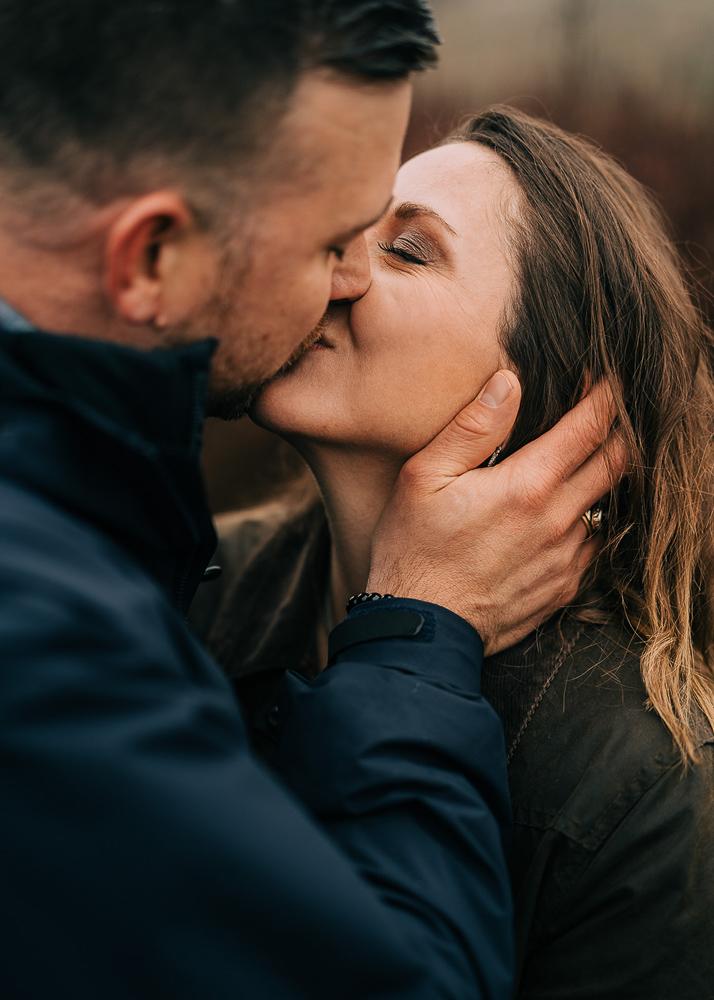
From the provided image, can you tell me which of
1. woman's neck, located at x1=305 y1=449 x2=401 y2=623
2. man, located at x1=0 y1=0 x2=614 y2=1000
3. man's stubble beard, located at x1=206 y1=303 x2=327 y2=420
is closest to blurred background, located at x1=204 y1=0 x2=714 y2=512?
woman's neck, located at x1=305 y1=449 x2=401 y2=623

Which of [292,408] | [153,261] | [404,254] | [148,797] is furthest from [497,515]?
[148,797]

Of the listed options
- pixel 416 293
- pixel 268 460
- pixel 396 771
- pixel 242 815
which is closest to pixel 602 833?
pixel 396 771

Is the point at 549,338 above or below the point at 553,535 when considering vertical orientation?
above

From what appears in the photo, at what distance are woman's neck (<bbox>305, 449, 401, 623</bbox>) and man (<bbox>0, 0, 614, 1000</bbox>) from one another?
0.40 meters

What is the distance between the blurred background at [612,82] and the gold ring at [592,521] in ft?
4.04

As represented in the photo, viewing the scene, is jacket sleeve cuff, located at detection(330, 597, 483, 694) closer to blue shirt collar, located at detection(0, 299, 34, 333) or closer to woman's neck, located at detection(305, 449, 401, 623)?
woman's neck, located at detection(305, 449, 401, 623)

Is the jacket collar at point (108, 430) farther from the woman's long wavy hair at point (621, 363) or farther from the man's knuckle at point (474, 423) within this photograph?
the woman's long wavy hair at point (621, 363)

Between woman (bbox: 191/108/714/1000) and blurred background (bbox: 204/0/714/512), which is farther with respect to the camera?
blurred background (bbox: 204/0/714/512)

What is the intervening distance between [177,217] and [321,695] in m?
0.79

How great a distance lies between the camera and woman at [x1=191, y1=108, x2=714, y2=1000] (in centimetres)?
185

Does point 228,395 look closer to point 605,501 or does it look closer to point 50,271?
point 50,271

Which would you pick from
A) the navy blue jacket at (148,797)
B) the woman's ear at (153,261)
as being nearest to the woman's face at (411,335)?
the woman's ear at (153,261)

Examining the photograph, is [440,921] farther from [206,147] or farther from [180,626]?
[206,147]

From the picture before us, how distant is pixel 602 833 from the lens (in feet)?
6.11
